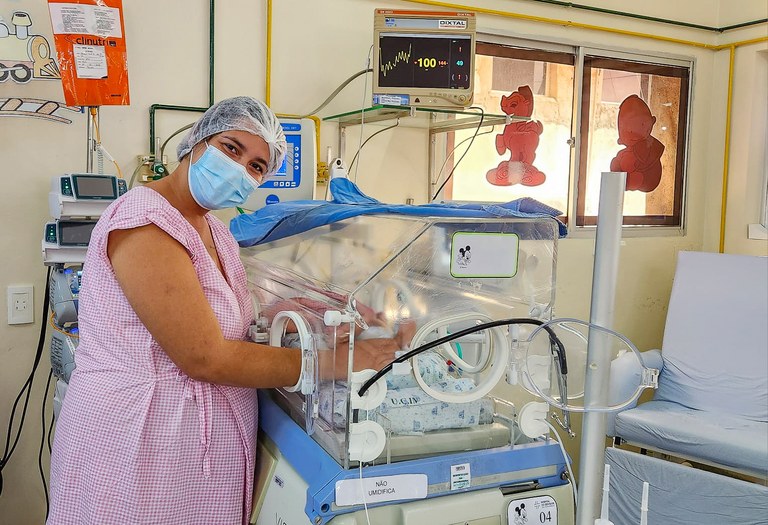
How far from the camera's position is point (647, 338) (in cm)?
366

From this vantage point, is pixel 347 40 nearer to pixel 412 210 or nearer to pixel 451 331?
pixel 412 210

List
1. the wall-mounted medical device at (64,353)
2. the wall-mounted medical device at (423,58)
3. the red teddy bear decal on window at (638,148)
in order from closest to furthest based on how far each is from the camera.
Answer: the wall-mounted medical device at (64,353) → the wall-mounted medical device at (423,58) → the red teddy bear decal on window at (638,148)

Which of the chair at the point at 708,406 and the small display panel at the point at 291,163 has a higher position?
the small display panel at the point at 291,163

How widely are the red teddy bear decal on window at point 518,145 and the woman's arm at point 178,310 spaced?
204cm

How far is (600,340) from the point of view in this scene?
1.21 metres

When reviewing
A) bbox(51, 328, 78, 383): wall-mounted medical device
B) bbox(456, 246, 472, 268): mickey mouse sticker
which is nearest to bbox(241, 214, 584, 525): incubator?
bbox(456, 246, 472, 268): mickey mouse sticker

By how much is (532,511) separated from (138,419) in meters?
0.75

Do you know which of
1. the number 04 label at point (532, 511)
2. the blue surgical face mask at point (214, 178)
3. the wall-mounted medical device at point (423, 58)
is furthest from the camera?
the wall-mounted medical device at point (423, 58)

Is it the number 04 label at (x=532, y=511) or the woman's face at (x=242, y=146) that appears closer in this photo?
the number 04 label at (x=532, y=511)

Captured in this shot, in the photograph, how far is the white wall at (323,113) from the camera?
2.30 meters

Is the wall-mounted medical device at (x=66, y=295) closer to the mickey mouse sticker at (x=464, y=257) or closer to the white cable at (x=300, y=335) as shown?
the white cable at (x=300, y=335)

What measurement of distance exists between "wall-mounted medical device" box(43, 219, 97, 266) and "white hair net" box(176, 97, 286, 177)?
0.65 metres

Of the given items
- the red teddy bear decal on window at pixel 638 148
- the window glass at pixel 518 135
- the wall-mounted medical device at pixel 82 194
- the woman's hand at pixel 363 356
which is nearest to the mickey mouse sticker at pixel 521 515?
the woman's hand at pixel 363 356

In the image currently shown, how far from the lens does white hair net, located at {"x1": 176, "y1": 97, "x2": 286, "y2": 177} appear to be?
1.45 metres
